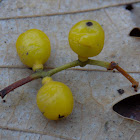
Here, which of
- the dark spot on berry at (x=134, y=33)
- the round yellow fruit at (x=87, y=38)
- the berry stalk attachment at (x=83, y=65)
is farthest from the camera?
the dark spot on berry at (x=134, y=33)

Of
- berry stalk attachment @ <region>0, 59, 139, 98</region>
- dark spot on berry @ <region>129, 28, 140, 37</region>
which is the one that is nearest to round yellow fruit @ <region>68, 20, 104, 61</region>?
berry stalk attachment @ <region>0, 59, 139, 98</region>

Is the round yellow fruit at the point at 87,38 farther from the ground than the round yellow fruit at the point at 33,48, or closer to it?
farther from the ground

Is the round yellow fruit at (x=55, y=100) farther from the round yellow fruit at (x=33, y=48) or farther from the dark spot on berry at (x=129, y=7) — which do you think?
the dark spot on berry at (x=129, y=7)

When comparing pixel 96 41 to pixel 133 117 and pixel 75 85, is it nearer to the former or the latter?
pixel 75 85

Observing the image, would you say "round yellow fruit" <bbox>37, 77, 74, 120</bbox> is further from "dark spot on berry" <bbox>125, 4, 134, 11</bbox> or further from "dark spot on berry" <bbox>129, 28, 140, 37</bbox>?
"dark spot on berry" <bbox>125, 4, 134, 11</bbox>

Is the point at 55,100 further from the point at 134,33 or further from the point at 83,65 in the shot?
the point at 134,33

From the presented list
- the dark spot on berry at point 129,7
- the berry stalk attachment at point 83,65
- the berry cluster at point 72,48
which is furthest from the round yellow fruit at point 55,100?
the dark spot on berry at point 129,7

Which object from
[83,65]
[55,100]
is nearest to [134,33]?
[83,65]
